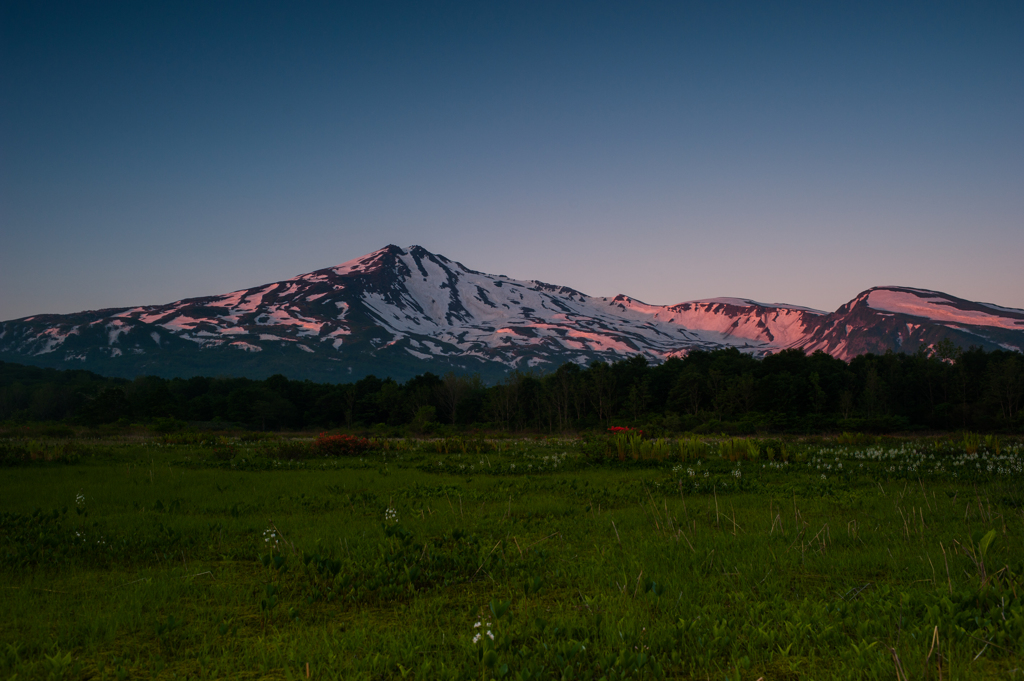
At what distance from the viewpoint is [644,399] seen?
85938 millimetres

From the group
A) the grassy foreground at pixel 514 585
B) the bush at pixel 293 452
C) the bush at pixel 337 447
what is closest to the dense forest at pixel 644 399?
the bush at pixel 337 447

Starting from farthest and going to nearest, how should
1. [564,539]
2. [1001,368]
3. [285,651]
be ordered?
[1001,368] → [564,539] → [285,651]

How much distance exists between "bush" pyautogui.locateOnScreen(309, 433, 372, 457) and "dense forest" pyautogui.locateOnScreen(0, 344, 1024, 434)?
111 feet

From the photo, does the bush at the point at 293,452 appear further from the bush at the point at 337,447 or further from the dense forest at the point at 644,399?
the dense forest at the point at 644,399

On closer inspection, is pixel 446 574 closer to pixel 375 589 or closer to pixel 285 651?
pixel 375 589

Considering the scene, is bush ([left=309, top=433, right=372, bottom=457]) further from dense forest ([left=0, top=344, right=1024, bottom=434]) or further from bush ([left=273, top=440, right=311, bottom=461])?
dense forest ([left=0, top=344, right=1024, bottom=434])

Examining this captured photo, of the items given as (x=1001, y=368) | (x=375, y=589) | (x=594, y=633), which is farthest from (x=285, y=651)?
(x=1001, y=368)

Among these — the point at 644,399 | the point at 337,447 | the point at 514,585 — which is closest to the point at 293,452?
the point at 337,447

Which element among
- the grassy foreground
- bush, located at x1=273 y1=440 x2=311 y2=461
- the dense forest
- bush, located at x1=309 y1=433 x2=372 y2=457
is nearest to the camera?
the grassy foreground

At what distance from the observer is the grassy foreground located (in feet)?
14.5

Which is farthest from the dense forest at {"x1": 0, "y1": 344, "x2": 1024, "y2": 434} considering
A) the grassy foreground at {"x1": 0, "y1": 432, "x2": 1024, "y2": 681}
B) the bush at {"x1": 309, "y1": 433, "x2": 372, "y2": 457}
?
the grassy foreground at {"x1": 0, "y1": 432, "x2": 1024, "y2": 681}

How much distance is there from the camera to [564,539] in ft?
27.5

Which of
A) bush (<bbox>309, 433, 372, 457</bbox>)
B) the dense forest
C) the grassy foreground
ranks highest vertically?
the grassy foreground

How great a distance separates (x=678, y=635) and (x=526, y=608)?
158 centimetres
